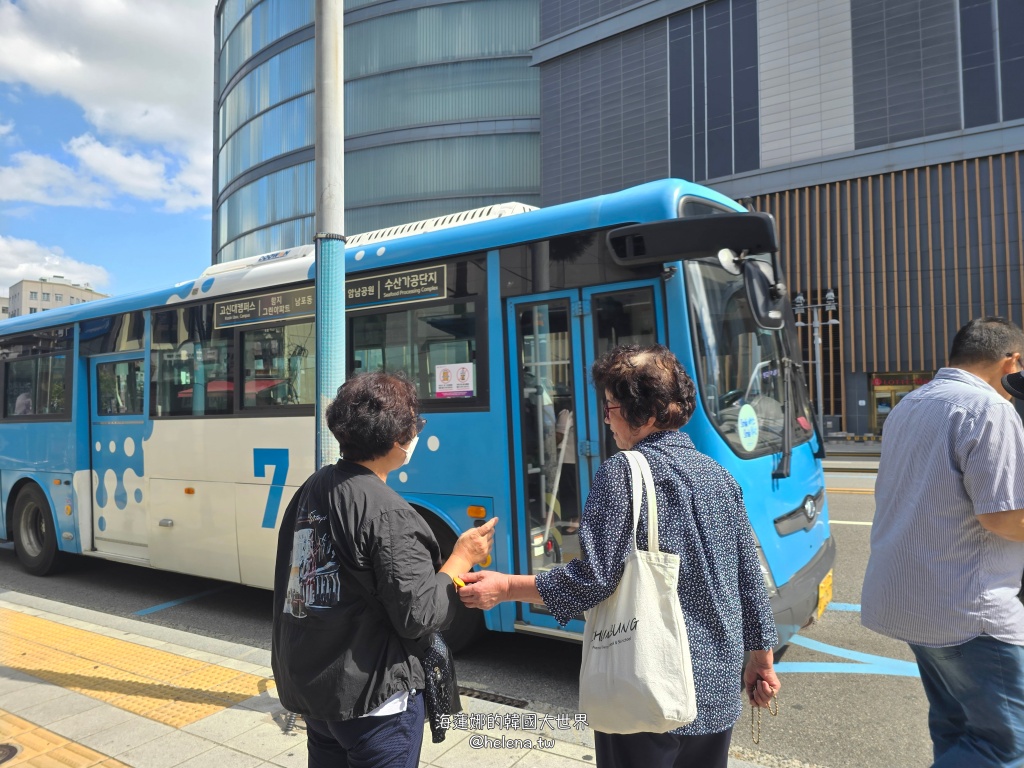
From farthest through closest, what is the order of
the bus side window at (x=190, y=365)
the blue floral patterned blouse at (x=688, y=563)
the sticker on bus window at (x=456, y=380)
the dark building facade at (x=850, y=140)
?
the dark building facade at (x=850, y=140)
the bus side window at (x=190, y=365)
the sticker on bus window at (x=456, y=380)
the blue floral patterned blouse at (x=688, y=563)

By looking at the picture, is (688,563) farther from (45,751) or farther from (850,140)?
(850,140)

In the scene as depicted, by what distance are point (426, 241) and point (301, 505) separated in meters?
3.43

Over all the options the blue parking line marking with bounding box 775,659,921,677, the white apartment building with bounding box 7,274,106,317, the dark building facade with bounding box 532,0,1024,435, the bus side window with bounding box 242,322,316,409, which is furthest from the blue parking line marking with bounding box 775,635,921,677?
the white apartment building with bounding box 7,274,106,317

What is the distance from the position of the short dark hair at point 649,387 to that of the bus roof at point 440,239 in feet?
8.05

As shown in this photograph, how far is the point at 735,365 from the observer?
4359 millimetres

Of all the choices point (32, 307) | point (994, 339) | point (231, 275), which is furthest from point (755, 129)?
point (32, 307)

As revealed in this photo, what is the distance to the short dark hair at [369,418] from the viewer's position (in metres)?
2.14

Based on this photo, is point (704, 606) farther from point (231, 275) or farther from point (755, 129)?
point (755, 129)

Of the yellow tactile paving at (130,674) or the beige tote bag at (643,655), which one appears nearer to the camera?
the beige tote bag at (643,655)

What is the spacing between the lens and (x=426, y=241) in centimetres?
531

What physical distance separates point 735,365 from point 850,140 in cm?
3173

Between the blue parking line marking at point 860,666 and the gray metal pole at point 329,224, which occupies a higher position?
the gray metal pole at point 329,224

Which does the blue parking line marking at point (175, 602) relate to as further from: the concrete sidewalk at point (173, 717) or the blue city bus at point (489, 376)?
the concrete sidewalk at point (173, 717)

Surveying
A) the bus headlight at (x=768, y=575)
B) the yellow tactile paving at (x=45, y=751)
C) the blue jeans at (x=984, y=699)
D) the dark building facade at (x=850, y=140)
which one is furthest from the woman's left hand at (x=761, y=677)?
the dark building facade at (x=850, y=140)
